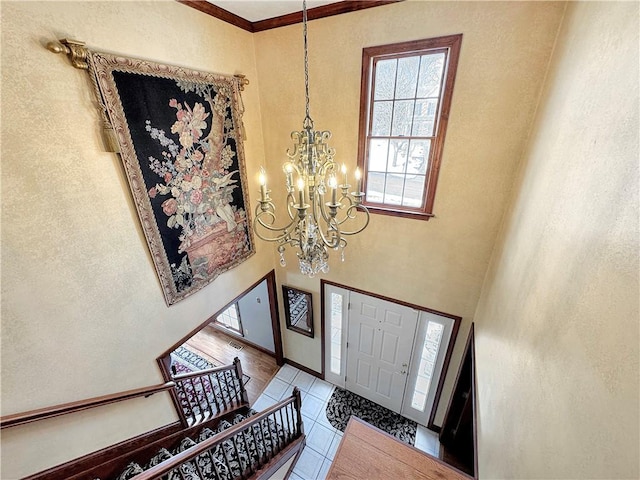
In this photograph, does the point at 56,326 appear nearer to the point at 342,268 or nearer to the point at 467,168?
the point at 342,268

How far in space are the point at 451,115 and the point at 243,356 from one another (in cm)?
491

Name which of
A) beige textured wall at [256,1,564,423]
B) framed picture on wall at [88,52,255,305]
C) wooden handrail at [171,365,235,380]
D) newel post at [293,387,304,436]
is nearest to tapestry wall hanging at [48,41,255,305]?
framed picture on wall at [88,52,255,305]

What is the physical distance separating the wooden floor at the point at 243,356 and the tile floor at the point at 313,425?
0.56 ft

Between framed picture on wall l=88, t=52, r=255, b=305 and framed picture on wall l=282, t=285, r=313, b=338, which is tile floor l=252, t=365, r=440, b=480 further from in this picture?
framed picture on wall l=88, t=52, r=255, b=305

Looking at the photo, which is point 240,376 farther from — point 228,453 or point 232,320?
point 232,320

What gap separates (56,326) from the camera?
5.66ft

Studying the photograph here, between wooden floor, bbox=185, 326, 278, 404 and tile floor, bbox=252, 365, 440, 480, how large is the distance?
0.56ft

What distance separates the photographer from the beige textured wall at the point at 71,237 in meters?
1.44

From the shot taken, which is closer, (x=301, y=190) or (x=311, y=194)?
(x=301, y=190)

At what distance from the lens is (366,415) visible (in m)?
3.98

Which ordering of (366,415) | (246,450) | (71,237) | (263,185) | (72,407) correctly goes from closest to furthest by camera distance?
(263,185) < (71,237) < (72,407) < (246,450) < (366,415)

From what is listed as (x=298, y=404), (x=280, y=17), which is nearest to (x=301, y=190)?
(x=280, y=17)

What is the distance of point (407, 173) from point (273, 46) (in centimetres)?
178

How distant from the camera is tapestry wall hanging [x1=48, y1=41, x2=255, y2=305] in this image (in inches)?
71.9
